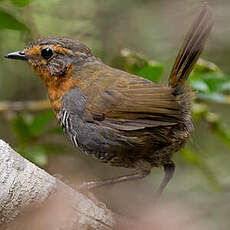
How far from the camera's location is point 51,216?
2598 millimetres

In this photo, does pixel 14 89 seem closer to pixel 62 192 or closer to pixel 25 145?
pixel 25 145

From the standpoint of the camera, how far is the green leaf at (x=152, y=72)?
3826mm

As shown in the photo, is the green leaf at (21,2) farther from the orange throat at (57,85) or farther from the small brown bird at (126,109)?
the orange throat at (57,85)

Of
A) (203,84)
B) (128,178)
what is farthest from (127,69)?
(128,178)

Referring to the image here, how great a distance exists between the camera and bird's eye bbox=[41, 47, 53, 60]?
368 cm

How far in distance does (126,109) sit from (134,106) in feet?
0.17

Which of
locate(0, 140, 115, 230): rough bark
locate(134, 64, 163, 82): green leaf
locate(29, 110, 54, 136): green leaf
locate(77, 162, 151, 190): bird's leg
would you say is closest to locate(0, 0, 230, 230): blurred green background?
locate(29, 110, 54, 136): green leaf

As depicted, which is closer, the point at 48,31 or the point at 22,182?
the point at 22,182

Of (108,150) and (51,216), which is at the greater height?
(51,216)

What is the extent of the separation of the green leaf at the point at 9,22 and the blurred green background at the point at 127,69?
506mm

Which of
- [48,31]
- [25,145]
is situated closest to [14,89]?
[48,31]

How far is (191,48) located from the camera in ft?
11.5

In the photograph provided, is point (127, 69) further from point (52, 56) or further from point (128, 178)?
point (128, 178)

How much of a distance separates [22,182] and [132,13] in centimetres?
321
